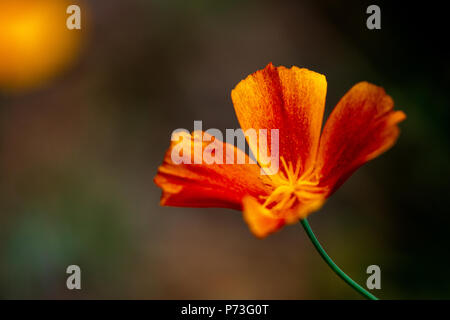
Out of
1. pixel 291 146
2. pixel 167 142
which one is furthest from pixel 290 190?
pixel 167 142

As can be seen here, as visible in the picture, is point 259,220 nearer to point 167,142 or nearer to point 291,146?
point 291,146

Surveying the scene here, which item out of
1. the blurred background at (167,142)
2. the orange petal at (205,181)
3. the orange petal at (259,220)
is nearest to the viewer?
the orange petal at (259,220)

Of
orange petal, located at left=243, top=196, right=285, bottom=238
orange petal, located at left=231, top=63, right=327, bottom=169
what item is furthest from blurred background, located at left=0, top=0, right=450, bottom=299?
orange petal, located at left=243, top=196, right=285, bottom=238

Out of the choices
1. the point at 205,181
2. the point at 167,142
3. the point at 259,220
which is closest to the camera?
the point at 259,220

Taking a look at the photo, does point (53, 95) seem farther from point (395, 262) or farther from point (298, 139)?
point (298, 139)

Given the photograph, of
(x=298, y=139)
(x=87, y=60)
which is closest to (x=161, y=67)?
(x=87, y=60)

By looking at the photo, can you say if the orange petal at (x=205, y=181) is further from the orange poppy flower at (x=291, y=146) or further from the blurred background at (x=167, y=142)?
the blurred background at (x=167, y=142)

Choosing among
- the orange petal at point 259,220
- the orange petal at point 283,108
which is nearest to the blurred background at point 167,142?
the orange petal at point 283,108
